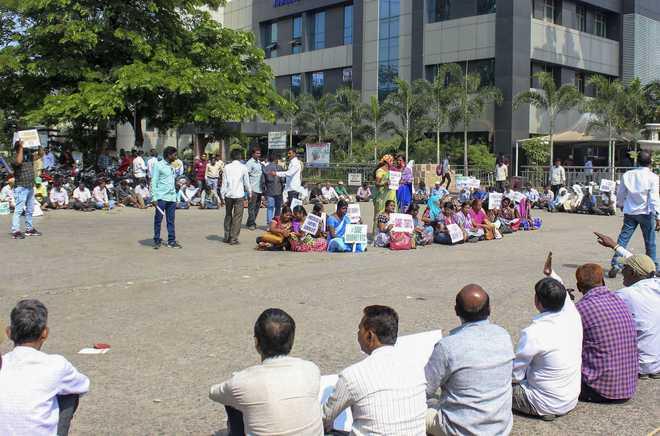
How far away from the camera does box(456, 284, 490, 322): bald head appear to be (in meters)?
4.38

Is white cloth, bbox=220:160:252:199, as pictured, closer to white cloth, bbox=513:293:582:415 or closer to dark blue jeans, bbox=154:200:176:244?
dark blue jeans, bbox=154:200:176:244


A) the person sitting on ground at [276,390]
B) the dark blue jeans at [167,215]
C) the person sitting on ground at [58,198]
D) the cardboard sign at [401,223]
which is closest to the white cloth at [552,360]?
the person sitting on ground at [276,390]

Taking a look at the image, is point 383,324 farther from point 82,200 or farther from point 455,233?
point 82,200

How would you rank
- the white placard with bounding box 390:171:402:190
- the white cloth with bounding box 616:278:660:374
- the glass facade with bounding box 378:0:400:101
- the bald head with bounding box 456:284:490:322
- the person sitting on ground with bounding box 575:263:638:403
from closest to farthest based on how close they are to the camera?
the bald head with bounding box 456:284:490:322 → the person sitting on ground with bounding box 575:263:638:403 → the white cloth with bounding box 616:278:660:374 → the white placard with bounding box 390:171:402:190 → the glass facade with bounding box 378:0:400:101

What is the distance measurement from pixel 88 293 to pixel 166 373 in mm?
3883

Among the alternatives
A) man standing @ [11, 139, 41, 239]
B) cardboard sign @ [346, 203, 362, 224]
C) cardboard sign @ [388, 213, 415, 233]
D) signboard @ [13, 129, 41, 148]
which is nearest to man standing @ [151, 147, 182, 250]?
man standing @ [11, 139, 41, 239]

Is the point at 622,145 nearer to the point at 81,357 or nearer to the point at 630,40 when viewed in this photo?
the point at 630,40

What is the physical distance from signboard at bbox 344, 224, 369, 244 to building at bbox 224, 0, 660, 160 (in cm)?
2871

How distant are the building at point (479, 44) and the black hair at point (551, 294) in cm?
3683

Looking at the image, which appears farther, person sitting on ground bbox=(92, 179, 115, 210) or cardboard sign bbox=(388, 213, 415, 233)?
person sitting on ground bbox=(92, 179, 115, 210)

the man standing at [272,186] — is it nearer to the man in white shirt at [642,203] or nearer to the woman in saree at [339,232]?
the woman in saree at [339,232]

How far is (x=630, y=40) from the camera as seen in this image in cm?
4603

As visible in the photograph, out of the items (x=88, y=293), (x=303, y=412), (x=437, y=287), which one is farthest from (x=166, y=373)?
(x=437, y=287)

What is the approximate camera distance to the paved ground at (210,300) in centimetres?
536
